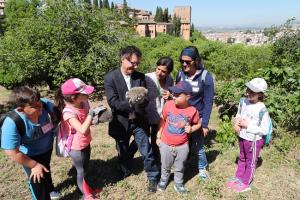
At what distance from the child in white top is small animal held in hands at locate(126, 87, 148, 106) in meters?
1.30

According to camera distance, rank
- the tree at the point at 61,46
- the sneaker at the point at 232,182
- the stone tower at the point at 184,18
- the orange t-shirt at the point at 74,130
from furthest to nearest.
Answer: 1. the stone tower at the point at 184,18
2. the tree at the point at 61,46
3. the sneaker at the point at 232,182
4. the orange t-shirt at the point at 74,130

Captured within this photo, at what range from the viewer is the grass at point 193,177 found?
3885mm

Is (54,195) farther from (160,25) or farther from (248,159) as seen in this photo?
(160,25)

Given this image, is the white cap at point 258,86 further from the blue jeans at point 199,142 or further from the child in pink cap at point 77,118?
the child in pink cap at point 77,118

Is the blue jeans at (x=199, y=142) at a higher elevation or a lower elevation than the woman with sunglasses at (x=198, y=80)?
lower

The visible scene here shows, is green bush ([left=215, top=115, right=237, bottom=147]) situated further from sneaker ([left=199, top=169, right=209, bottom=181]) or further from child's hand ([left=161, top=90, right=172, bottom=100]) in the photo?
child's hand ([left=161, top=90, right=172, bottom=100])

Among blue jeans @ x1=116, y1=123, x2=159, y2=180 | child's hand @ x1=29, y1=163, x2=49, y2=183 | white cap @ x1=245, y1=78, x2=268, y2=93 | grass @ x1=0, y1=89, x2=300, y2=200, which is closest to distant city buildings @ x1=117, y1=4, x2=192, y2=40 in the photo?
grass @ x1=0, y1=89, x2=300, y2=200

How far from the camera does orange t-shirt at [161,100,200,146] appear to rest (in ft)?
11.6

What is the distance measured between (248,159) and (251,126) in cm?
52

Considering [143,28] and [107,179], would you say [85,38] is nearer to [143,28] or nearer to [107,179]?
[107,179]

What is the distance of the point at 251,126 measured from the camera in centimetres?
365

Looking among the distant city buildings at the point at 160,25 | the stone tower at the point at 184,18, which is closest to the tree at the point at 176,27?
the distant city buildings at the point at 160,25

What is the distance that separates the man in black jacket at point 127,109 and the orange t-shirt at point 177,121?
0.32m

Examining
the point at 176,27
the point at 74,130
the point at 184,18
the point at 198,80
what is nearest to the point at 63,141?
the point at 74,130
